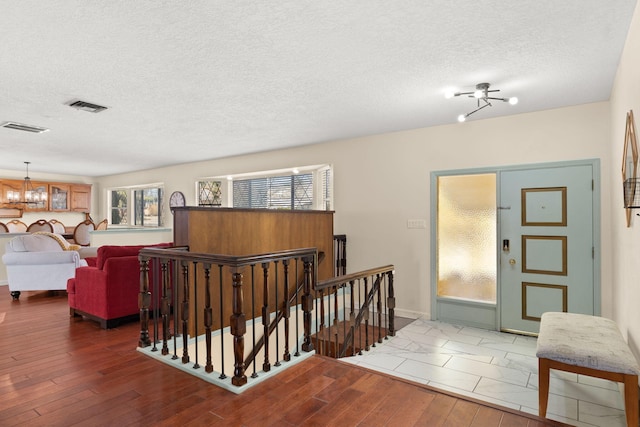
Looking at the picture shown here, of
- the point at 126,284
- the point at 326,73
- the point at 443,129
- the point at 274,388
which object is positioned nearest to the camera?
the point at 274,388

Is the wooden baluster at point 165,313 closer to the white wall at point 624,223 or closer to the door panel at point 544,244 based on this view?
the white wall at point 624,223

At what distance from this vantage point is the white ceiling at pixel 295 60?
2133 millimetres

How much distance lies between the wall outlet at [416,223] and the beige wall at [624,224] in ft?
6.30

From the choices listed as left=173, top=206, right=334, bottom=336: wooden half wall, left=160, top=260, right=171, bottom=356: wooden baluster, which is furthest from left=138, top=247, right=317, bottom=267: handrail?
left=173, top=206, right=334, bottom=336: wooden half wall

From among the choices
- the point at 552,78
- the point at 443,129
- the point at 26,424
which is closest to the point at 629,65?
the point at 552,78

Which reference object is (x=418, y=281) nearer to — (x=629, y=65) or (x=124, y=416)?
(x=629, y=65)

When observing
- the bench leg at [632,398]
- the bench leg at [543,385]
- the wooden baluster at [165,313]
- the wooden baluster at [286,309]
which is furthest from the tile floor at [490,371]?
the wooden baluster at [165,313]

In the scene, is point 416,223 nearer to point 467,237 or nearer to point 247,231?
point 467,237

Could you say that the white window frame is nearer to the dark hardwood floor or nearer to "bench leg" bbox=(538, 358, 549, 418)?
the dark hardwood floor

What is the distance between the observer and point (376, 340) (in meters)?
4.34

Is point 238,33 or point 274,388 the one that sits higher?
point 238,33

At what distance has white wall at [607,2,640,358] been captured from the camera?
2.18m

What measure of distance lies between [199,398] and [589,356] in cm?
236

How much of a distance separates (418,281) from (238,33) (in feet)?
12.4
